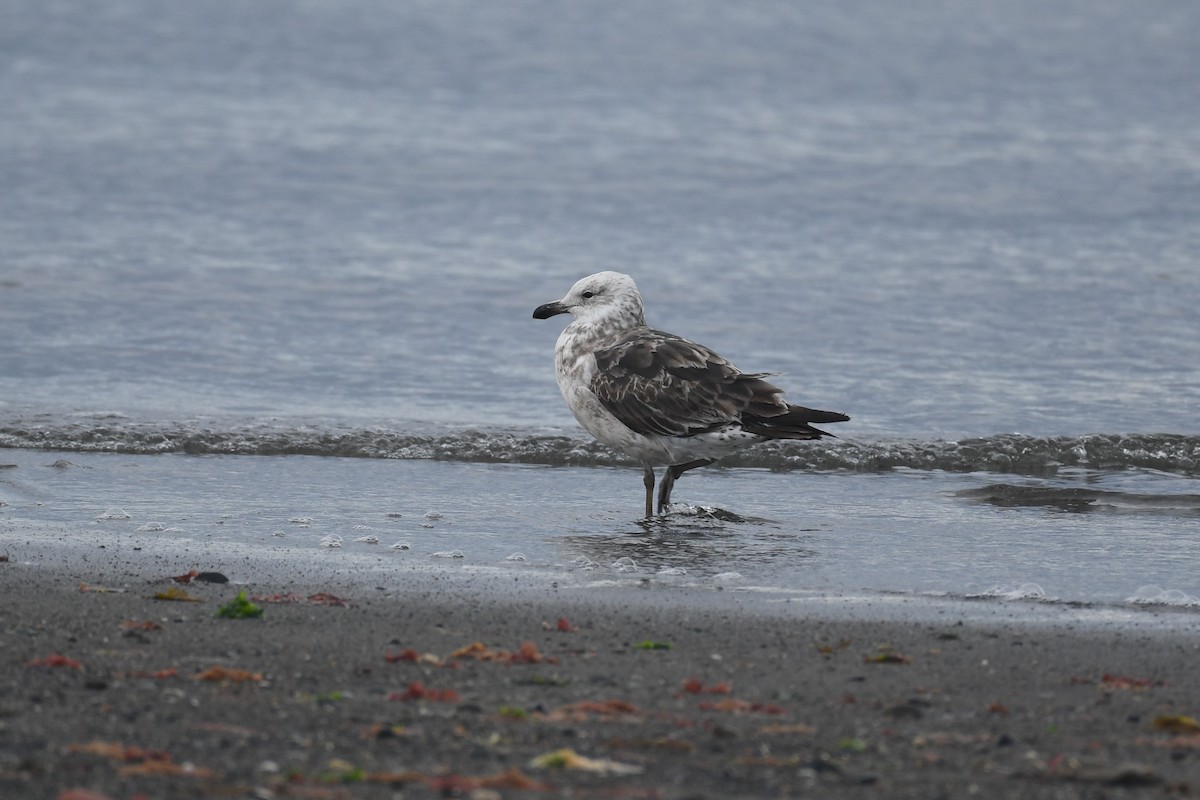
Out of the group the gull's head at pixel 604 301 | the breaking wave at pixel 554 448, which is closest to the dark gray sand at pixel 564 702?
the gull's head at pixel 604 301

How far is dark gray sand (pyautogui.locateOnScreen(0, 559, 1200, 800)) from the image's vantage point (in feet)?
12.3

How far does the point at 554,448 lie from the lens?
1031cm

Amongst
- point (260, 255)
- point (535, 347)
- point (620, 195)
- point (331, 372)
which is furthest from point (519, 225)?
point (331, 372)

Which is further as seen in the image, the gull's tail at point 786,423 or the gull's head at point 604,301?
the gull's head at point 604,301

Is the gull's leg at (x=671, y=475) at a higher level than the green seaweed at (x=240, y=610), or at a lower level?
higher

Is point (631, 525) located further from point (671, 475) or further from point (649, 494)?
point (671, 475)

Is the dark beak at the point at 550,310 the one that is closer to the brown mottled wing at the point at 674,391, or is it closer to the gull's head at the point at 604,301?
the gull's head at the point at 604,301

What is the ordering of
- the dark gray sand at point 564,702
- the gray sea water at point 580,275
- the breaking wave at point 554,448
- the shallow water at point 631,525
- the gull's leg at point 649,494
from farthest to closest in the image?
the breaking wave at point 554,448
the gull's leg at point 649,494
the gray sea water at point 580,275
the shallow water at point 631,525
the dark gray sand at point 564,702

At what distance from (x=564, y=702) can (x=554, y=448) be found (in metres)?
5.85

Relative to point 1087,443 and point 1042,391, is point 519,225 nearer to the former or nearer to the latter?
point 1042,391

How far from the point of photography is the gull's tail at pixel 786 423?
27.3 feet

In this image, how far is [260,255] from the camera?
18.0 m

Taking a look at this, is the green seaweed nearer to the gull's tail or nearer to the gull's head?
the gull's tail

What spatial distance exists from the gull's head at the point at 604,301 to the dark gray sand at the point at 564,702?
3.27 meters
